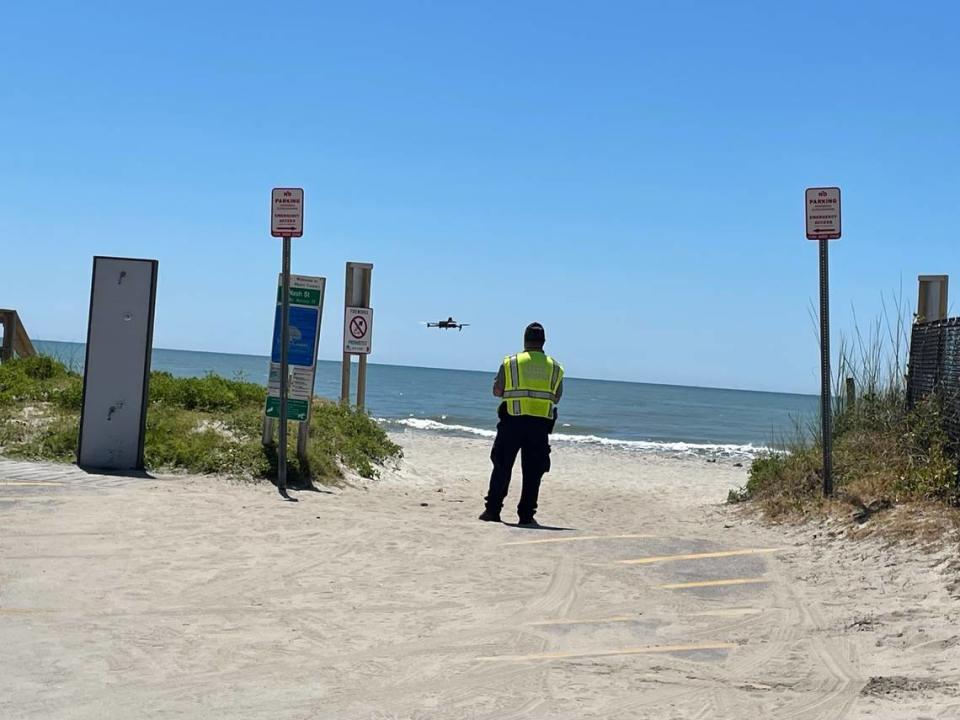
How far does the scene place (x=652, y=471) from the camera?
19938 millimetres

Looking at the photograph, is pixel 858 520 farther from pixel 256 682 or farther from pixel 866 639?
pixel 256 682

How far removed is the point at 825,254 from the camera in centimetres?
1020

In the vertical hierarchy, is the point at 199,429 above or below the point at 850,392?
below

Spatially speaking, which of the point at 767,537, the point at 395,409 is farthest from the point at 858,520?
the point at 395,409

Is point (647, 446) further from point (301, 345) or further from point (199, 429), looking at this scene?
point (301, 345)

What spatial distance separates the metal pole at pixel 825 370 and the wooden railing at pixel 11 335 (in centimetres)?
1205

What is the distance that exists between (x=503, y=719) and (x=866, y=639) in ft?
7.48

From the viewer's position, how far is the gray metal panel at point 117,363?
36.2 ft

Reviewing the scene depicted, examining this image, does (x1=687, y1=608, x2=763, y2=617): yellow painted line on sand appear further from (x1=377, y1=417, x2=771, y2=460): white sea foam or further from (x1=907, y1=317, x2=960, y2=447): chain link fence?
(x1=377, y1=417, x2=771, y2=460): white sea foam

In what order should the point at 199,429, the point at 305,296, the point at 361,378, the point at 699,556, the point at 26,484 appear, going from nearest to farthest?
the point at 699,556 < the point at 26,484 < the point at 305,296 < the point at 199,429 < the point at 361,378

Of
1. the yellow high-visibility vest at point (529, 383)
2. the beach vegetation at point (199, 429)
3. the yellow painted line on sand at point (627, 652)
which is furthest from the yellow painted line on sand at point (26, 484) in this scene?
the yellow painted line on sand at point (627, 652)

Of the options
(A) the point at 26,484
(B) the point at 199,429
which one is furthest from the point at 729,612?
(B) the point at 199,429

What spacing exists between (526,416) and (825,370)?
9.17ft

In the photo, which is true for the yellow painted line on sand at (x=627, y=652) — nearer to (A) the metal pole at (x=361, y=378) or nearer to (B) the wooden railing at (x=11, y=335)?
(A) the metal pole at (x=361, y=378)
